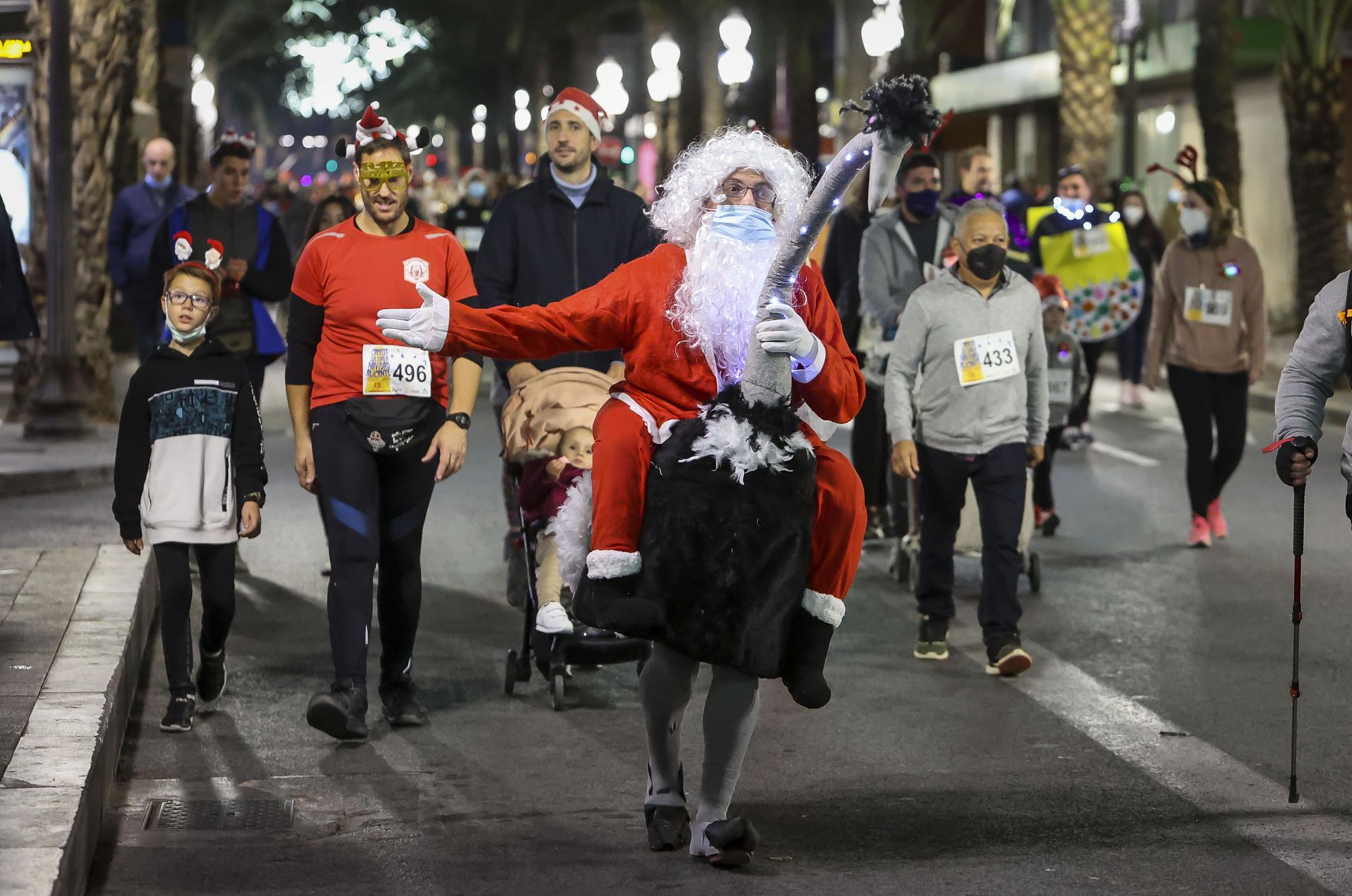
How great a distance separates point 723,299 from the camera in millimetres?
5406

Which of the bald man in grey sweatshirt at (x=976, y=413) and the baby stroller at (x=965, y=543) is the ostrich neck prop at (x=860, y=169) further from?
the baby stroller at (x=965, y=543)

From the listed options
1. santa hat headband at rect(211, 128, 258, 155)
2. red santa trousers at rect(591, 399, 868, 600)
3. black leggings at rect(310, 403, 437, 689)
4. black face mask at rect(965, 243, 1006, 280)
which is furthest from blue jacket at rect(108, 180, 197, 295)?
red santa trousers at rect(591, 399, 868, 600)

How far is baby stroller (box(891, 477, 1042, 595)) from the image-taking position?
959 cm

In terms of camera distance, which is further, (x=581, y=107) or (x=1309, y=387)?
(x=581, y=107)

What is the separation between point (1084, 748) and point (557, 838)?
6.58ft

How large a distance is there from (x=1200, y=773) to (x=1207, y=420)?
511 centimetres

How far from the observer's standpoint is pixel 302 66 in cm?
11175

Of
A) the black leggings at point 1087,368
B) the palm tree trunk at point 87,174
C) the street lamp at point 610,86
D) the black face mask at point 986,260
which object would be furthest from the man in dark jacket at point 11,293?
the street lamp at point 610,86

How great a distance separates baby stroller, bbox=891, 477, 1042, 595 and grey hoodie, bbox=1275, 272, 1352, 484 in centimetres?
319

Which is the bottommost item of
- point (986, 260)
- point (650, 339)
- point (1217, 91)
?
point (650, 339)

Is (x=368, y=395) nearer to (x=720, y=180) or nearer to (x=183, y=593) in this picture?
(x=183, y=593)

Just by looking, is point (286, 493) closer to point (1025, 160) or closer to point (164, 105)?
point (164, 105)

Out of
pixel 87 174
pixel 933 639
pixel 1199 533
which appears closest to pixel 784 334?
pixel 933 639

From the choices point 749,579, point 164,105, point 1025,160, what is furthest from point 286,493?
point 1025,160
